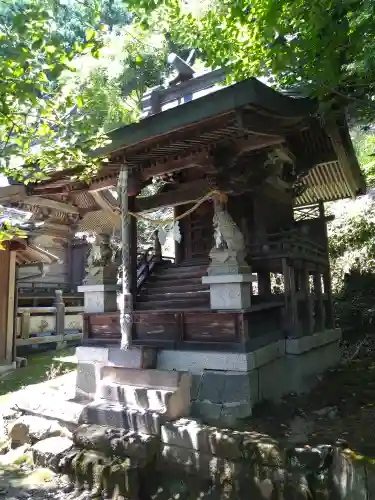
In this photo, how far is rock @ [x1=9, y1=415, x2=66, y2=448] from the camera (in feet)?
20.2

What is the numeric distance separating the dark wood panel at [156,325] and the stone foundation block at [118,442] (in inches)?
68.2

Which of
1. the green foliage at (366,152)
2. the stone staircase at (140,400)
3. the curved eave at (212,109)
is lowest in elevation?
the stone staircase at (140,400)

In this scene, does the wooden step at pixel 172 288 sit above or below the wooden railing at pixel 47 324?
above

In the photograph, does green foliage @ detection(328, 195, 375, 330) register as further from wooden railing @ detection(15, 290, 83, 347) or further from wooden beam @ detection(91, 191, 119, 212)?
wooden railing @ detection(15, 290, 83, 347)

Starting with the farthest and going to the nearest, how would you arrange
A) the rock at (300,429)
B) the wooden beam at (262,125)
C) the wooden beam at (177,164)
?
the wooden beam at (177,164), the wooden beam at (262,125), the rock at (300,429)

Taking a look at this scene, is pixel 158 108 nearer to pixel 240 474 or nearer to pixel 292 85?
pixel 292 85

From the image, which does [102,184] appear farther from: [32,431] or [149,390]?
[32,431]

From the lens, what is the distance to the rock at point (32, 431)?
20.2 feet

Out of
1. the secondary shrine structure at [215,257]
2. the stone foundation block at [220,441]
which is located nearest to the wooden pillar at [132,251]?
the secondary shrine structure at [215,257]

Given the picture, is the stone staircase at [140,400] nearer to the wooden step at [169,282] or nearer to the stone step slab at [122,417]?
the stone step slab at [122,417]

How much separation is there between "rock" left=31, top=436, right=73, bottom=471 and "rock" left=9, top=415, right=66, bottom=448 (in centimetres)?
23

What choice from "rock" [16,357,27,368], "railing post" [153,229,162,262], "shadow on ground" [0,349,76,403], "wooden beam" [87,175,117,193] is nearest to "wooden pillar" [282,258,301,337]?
"railing post" [153,229,162,262]

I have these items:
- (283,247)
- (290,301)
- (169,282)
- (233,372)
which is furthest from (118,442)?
(283,247)

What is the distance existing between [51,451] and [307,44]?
6293 millimetres
